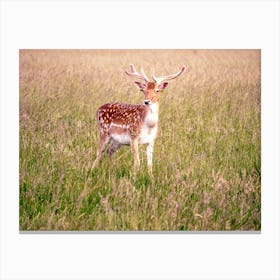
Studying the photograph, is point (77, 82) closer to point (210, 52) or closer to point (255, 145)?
point (210, 52)

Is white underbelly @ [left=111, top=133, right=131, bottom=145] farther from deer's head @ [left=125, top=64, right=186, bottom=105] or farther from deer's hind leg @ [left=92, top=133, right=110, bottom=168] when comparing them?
deer's head @ [left=125, top=64, right=186, bottom=105]

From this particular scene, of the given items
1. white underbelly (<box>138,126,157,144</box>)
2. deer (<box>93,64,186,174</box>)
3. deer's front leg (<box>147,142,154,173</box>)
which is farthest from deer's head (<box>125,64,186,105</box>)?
deer's front leg (<box>147,142,154,173</box>)

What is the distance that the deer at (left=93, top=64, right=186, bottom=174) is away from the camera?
17.2 ft

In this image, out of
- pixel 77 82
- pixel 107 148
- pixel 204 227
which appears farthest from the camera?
pixel 77 82

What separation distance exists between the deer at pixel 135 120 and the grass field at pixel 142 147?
0.19ft

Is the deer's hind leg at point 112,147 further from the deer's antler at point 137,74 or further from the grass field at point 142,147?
the deer's antler at point 137,74

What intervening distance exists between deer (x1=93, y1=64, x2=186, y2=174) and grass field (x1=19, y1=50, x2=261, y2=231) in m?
0.06

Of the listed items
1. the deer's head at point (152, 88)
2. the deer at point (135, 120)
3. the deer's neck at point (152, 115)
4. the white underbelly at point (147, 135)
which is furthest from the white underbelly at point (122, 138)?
the deer's head at point (152, 88)

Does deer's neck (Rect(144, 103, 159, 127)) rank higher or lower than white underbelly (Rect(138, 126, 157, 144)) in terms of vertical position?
higher

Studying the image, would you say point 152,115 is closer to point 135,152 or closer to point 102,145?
point 135,152

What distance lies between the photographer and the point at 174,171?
520 cm

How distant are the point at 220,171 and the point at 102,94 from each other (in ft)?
3.93
